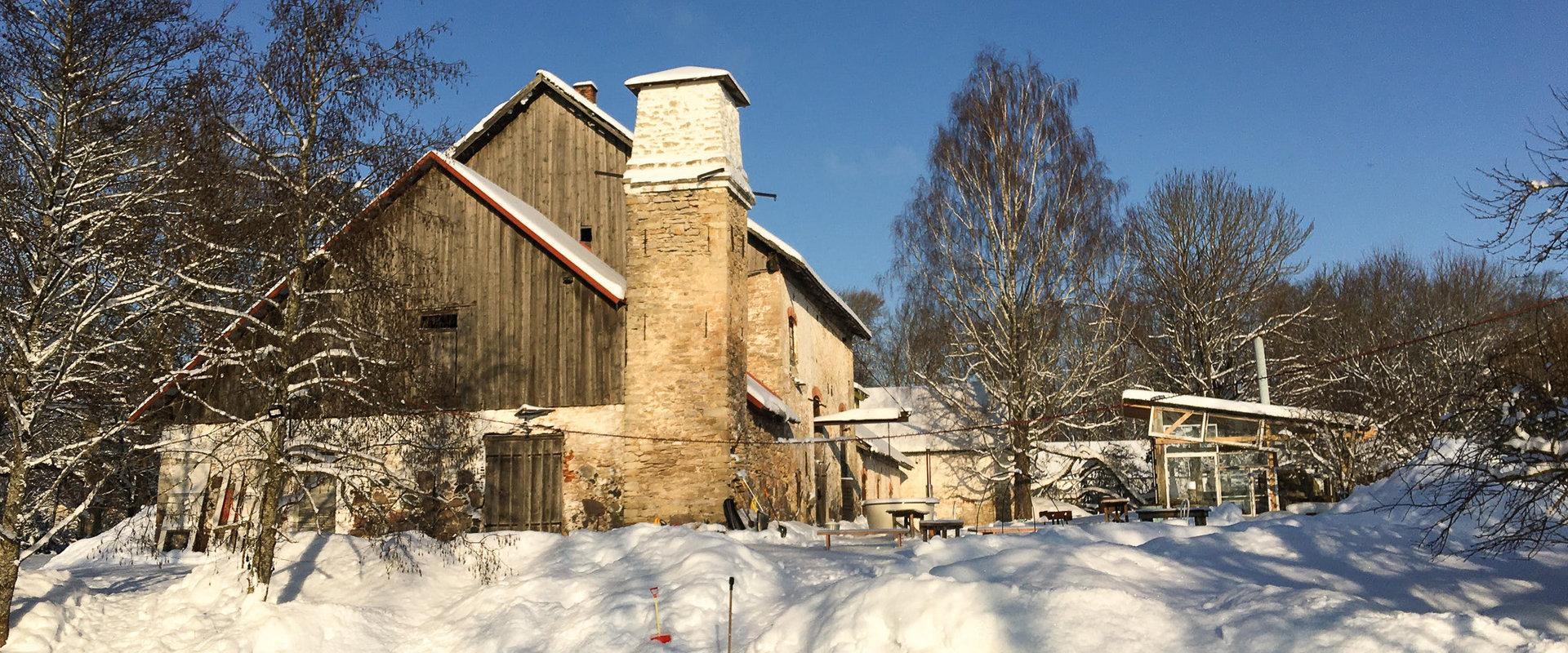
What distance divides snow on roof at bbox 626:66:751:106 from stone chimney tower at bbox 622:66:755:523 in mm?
21

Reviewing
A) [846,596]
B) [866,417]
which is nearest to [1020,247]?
[866,417]

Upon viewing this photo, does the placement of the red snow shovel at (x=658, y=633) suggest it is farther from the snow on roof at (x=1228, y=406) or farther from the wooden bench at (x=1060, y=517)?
the snow on roof at (x=1228, y=406)

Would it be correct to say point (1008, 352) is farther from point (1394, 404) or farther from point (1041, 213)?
point (1394, 404)

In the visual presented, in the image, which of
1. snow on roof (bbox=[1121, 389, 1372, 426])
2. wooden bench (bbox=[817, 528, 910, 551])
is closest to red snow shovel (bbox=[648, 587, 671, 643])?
wooden bench (bbox=[817, 528, 910, 551])

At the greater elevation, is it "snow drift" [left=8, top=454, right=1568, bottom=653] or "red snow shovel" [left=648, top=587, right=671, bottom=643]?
"snow drift" [left=8, top=454, right=1568, bottom=653]

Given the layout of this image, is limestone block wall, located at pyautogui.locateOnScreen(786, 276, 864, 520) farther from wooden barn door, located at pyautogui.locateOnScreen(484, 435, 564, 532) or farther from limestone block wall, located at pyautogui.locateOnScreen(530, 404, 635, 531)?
wooden barn door, located at pyautogui.locateOnScreen(484, 435, 564, 532)

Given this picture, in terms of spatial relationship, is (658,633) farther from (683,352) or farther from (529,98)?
(529,98)

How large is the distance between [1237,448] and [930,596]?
15.9 m

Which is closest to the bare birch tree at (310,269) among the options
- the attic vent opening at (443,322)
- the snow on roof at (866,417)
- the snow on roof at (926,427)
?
the attic vent opening at (443,322)

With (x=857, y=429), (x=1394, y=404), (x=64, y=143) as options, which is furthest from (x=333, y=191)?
(x=1394, y=404)

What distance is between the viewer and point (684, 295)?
17.6 metres

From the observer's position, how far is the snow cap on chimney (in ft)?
59.3

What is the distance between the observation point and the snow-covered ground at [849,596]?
8.74m

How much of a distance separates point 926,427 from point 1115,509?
10.3m
